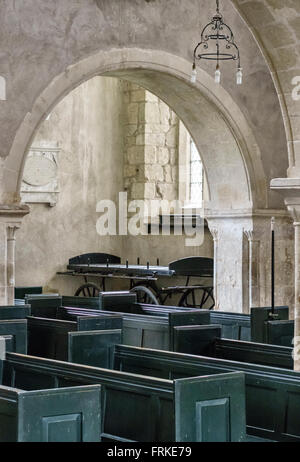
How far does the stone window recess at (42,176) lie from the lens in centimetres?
1380

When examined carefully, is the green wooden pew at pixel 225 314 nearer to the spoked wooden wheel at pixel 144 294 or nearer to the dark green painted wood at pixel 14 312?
the dark green painted wood at pixel 14 312

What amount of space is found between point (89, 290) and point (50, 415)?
10.3m

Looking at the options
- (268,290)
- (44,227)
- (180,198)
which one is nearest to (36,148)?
(44,227)

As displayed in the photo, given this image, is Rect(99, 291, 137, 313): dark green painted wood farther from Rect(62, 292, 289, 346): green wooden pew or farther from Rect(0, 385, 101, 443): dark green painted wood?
Rect(0, 385, 101, 443): dark green painted wood

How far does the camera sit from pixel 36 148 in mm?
13852

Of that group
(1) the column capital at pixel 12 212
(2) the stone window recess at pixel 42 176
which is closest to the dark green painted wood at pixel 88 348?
(1) the column capital at pixel 12 212

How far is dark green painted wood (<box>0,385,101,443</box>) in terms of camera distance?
4.16 m

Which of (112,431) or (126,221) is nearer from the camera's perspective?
(112,431)

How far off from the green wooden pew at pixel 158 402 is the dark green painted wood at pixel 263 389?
22.2 inches

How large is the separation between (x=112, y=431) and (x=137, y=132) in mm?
10200

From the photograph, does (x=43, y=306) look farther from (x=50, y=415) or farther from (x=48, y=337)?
(x=50, y=415)
